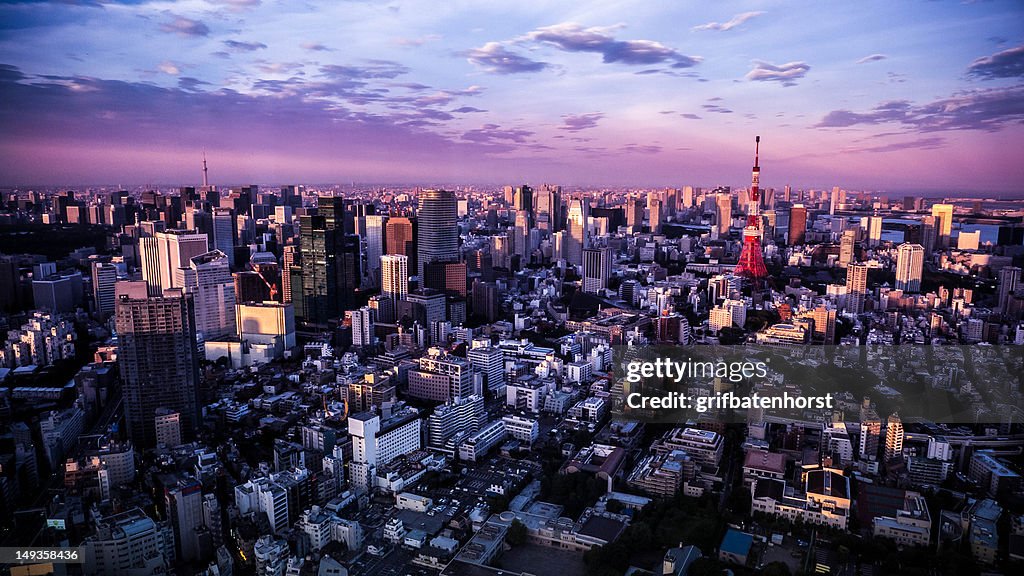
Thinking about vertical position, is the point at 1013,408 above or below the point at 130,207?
below

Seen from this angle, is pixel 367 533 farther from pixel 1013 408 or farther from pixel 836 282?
pixel 836 282

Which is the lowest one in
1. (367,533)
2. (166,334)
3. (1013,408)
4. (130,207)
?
(367,533)

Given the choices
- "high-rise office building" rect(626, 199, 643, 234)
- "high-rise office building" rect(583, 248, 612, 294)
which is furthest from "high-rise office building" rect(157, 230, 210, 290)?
"high-rise office building" rect(626, 199, 643, 234)

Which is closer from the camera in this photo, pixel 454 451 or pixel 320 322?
pixel 454 451

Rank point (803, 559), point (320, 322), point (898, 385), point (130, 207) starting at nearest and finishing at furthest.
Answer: point (803, 559), point (898, 385), point (320, 322), point (130, 207)

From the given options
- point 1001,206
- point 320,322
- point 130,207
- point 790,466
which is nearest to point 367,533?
point 790,466

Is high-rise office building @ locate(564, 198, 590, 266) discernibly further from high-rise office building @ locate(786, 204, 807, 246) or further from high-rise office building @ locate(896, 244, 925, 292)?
high-rise office building @ locate(896, 244, 925, 292)

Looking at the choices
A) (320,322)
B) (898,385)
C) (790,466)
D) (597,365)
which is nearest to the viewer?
(790,466)
